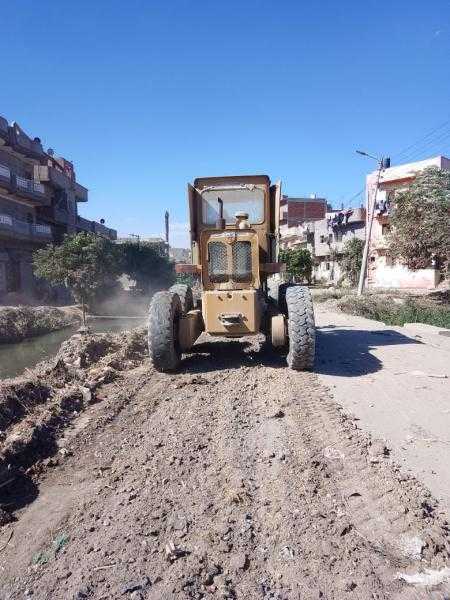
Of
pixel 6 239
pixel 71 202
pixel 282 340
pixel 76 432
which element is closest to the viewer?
pixel 76 432

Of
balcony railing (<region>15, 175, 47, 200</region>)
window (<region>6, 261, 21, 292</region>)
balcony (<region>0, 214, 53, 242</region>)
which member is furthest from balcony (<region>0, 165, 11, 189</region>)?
window (<region>6, 261, 21, 292</region>)

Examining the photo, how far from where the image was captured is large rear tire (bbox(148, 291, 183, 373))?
7.40 metres

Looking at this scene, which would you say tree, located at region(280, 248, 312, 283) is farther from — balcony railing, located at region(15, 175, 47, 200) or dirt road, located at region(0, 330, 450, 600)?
dirt road, located at region(0, 330, 450, 600)

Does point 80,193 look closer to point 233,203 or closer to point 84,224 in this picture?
point 84,224

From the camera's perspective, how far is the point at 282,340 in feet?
24.7

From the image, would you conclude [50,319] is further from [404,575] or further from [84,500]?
[404,575]

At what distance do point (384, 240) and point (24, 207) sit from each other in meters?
24.0

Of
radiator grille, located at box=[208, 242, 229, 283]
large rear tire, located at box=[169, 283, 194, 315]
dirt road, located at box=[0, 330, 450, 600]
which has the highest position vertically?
radiator grille, located at box=[208, 242, 229, 283]

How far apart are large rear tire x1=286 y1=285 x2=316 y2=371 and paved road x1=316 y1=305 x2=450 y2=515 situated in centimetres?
39

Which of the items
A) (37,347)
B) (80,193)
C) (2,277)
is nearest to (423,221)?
(37,347)

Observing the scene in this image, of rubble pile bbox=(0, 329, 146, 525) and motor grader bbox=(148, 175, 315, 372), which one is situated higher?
motor grader bbox=(148, 175, 315, 372)

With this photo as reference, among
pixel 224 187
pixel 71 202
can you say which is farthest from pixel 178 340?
pixel 71 202

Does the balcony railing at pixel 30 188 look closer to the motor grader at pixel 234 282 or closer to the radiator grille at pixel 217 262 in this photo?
the motor grader at pixel 234 282

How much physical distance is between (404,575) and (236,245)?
5528 millimetres
